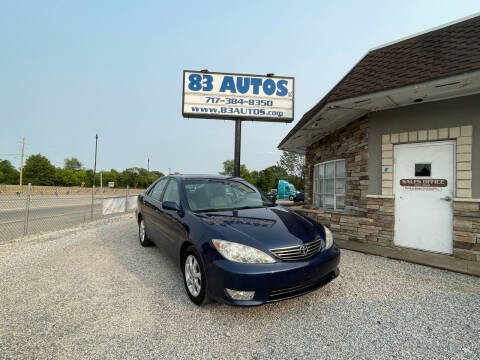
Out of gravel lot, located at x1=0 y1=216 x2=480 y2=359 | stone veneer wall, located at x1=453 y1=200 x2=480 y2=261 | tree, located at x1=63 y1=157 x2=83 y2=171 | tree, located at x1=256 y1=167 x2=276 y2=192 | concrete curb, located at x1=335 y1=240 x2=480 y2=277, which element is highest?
tree, located at x1=63 y1=157 x2=83 y2=171

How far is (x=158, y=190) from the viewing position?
14.6 ft

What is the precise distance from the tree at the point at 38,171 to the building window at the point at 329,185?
2618 inches

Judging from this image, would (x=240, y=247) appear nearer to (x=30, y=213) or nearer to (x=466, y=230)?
(x=466, y=230)

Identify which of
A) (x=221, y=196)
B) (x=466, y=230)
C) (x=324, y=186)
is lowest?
(x=466, y=230)

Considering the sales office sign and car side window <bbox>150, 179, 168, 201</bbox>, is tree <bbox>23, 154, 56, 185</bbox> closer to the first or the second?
the sales office sign

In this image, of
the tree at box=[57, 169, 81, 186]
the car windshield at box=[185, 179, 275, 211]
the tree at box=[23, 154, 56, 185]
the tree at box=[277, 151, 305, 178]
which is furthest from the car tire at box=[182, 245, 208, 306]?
the tree at box=[57, 169, 81, 186]

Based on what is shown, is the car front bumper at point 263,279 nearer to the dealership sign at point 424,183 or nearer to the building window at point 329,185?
the dealership sign at point 424,183

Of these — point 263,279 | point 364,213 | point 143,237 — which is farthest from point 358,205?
point 143,237

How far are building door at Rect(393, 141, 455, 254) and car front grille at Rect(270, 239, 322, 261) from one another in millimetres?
3363

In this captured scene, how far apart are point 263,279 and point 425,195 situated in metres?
4.18

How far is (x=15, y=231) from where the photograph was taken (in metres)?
6.46

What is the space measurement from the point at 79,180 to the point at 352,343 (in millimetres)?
87413

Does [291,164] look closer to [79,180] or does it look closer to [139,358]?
[139,358]

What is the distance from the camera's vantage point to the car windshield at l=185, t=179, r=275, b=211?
3213 mm
